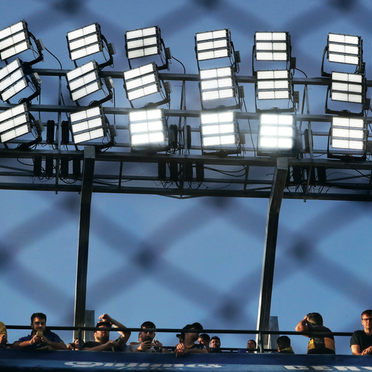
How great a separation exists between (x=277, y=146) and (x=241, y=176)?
117 centimetres

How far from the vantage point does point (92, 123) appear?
12953 millimetres

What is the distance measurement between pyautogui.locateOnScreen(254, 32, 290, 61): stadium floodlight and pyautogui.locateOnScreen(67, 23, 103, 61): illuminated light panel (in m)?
3.07

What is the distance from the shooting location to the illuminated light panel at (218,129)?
12.8m

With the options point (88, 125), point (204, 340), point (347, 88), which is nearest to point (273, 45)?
point (347, 88)

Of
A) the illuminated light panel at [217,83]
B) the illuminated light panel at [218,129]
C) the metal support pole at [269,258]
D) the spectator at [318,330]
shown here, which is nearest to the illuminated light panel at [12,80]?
the illuminated light panel at [217,83]

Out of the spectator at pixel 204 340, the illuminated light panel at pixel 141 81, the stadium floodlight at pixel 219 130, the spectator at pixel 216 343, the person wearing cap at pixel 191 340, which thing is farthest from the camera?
the illuminated light panel at pixel 141 81

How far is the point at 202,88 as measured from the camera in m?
13.2

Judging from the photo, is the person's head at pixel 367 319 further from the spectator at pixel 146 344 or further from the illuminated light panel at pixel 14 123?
the illuminated light panel at pixel 14 123

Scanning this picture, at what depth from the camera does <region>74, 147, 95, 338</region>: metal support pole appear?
12.7m

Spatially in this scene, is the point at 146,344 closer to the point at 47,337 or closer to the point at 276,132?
the point at 47,337

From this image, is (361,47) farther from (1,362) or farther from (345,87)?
(1,362)

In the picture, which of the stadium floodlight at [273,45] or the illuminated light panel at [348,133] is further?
the stadium floodlight at [273,45]

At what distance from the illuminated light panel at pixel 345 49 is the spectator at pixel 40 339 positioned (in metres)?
7.71

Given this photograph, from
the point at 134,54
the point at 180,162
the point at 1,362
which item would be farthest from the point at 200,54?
the point at 1,362
